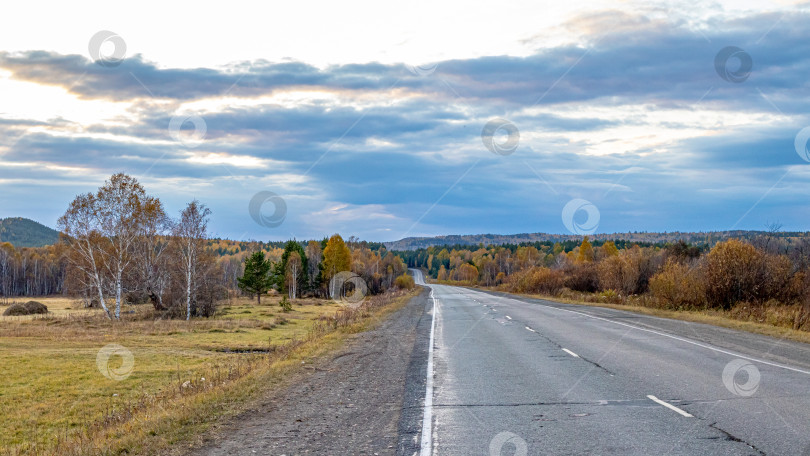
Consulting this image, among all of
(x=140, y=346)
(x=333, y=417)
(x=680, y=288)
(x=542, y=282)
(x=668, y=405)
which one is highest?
(x=680, y=288)

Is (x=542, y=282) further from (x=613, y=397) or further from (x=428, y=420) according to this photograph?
(x=428, y=420)

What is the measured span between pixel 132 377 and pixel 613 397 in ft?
62.2

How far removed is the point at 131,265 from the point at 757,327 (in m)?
52.6

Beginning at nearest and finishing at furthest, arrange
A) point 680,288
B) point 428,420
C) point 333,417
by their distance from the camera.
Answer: point 428,420 → point 333,417 → point 680,288

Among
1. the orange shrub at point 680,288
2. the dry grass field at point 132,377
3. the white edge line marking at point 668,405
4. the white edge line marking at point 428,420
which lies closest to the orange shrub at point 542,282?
the orange shrub at point 680,288

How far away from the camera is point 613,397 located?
920cm

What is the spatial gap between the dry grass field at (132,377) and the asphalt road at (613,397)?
333cm

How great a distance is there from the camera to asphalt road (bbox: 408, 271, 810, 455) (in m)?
6.58

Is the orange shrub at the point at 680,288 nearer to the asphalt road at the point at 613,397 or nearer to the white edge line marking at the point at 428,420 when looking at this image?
the asphalt road at the point at 613,397

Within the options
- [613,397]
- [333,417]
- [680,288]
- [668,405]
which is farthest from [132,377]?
[680,288]

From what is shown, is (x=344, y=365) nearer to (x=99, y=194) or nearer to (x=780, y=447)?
(x=780, y=447)

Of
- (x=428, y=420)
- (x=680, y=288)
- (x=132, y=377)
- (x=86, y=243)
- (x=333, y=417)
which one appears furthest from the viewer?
(x=86, y=243)

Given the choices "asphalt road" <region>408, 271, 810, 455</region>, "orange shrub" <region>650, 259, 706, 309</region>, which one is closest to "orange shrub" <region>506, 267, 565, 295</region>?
"orange shrub" <region>650, 259, 706, 309</region>

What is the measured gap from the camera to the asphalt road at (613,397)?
6.58 metres
